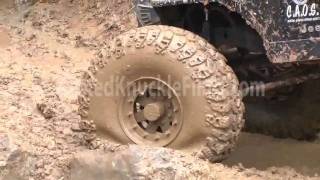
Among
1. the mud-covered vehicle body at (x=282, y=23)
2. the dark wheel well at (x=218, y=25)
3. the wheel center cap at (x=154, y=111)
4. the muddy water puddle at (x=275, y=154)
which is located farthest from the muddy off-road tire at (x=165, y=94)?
the muddy water puddle at (x=275, y=154)

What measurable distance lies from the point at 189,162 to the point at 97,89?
0.89 metres

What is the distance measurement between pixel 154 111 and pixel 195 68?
1.36 ft

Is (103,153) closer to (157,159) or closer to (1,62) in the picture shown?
(157,159)

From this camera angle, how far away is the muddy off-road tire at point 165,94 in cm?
441

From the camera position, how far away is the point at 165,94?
4.60 m

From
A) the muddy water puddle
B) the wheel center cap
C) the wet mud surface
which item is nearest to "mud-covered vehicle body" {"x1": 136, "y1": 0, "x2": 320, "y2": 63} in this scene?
the wheel center cap

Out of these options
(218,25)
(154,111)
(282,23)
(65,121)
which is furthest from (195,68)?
(65,121)

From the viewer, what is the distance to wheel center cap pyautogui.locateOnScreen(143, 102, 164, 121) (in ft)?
15.1

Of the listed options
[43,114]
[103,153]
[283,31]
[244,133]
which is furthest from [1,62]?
[283,31]

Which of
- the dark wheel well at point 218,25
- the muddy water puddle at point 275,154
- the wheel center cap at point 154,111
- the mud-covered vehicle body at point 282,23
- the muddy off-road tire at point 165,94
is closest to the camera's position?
the mud-covered vehicle body at point 282,23

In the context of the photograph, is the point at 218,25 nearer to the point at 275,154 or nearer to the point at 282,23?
the point at 282,23

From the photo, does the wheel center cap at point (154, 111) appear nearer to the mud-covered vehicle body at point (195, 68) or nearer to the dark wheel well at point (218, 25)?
the mud-covered vehicle body at point (195, 68)

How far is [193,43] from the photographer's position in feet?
14.8

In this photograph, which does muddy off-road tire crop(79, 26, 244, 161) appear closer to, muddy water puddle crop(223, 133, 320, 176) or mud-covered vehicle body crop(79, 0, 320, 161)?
mud-covered vehicle body crop(79, 0, 320, 161)
